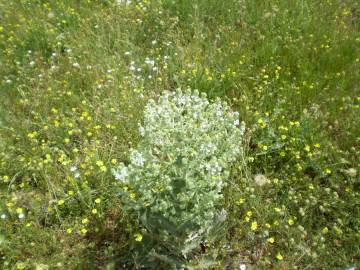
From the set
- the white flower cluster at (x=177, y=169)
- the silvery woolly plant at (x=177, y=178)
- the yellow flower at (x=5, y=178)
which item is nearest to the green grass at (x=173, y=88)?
the yellow flower at (x=5, y=178)

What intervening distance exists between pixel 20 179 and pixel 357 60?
327cm

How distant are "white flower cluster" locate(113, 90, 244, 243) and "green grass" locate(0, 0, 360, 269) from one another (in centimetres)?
52

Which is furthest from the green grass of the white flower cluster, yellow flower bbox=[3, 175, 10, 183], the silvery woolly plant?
the white flower cluster

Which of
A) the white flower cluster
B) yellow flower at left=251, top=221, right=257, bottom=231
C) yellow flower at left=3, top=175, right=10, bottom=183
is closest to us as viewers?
the white flower cluster

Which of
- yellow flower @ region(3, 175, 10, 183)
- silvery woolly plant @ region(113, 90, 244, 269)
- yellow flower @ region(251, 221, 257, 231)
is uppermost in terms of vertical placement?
silvery woolly plant @ region(113, 90, 244, 269)

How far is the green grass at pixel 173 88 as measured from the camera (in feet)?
8.47

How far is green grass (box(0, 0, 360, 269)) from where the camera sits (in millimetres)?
2582

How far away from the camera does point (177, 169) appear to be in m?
2.13

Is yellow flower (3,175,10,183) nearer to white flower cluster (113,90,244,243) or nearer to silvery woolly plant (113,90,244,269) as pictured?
silvery woolly plant (113,90,244,269)

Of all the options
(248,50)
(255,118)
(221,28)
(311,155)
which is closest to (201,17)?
(221,28)

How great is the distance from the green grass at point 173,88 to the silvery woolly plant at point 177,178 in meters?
0.30

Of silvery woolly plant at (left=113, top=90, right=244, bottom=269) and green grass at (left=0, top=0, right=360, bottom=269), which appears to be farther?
green grass at (left=0, top=0, right=360, bottom=269)

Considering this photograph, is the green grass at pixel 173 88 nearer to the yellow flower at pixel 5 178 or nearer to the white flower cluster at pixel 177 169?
the yellow flower at pixel 5 178

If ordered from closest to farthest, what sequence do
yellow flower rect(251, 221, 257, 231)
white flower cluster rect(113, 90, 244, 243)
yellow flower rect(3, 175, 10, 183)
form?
white flower cluster rect(113, 90, 244, 243)
yellow flower rect(251, 221, 257, 231)
yellow flower rect(3, 175, 10, 183)
